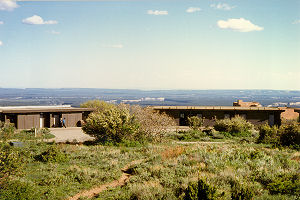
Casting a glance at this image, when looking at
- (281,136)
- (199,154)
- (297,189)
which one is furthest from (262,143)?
(297,189)

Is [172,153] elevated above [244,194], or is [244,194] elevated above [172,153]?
[244,194]

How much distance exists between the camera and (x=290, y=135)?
70.3 feet

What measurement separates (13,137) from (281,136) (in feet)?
71.0

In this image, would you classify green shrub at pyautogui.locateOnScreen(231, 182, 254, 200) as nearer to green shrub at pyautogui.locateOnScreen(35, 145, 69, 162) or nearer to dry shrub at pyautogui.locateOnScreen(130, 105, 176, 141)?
green shrub at pyautogui.locateOnScreen(35, 145, 69, 162)

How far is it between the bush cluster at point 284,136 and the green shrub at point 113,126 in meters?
10.4

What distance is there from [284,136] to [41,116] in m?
26.4

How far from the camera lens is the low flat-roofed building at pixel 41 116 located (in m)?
33.0

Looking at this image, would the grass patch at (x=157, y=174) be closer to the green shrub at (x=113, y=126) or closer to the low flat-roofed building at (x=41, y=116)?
the green shrub at (x=113, y=126)

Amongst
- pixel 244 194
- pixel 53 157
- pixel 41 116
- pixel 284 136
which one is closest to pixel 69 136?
pixel 41 116

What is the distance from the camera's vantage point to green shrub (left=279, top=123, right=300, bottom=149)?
68.6 feet

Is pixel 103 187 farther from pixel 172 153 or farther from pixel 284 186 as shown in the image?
pixel 284 186

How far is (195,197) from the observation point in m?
8.56

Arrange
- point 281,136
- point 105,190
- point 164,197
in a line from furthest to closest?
1. point 281,136
2. point 105,190
3. point 164,197

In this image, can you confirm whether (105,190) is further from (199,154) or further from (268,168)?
(268,168)
